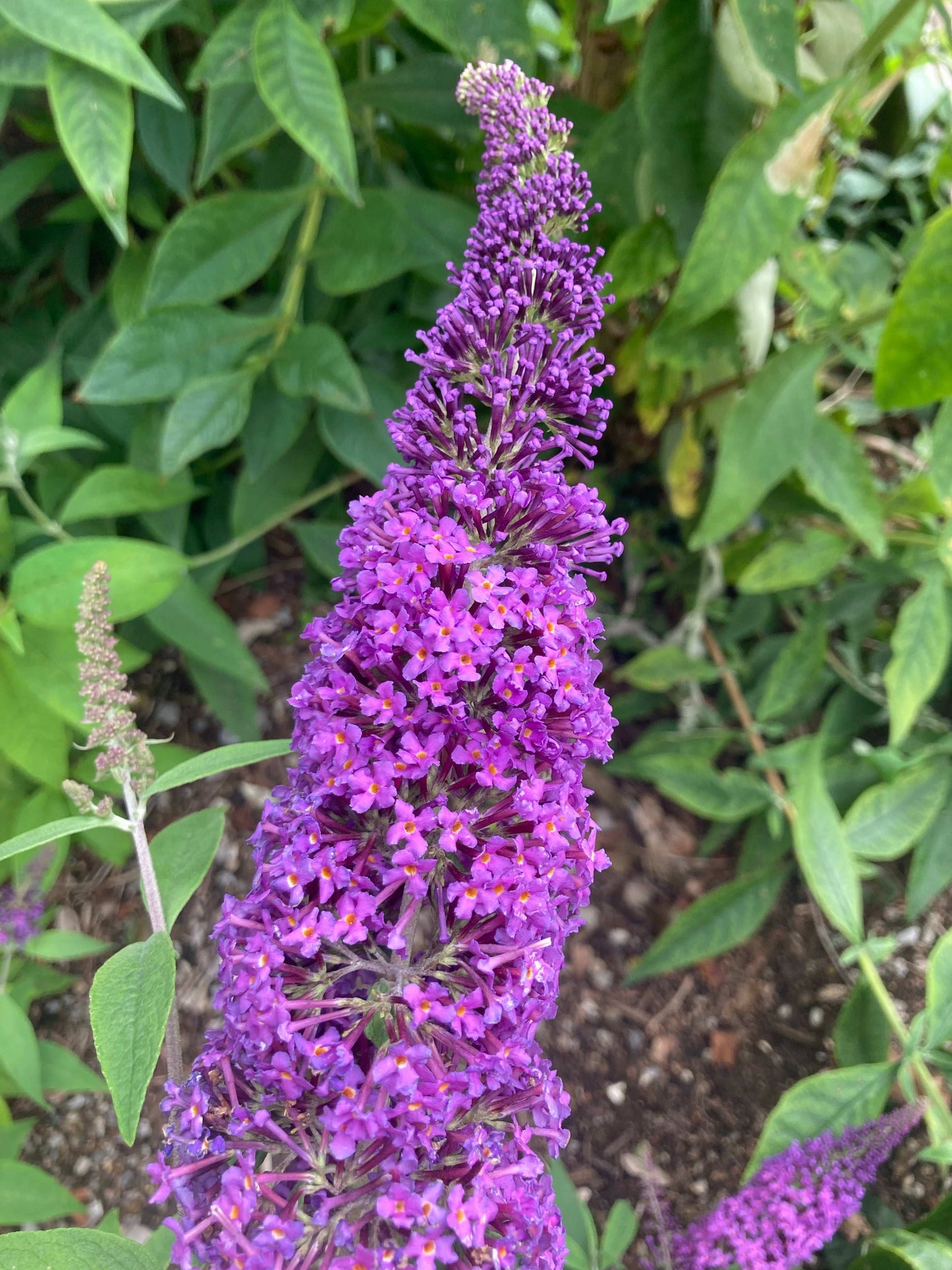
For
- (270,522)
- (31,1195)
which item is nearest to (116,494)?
(270,522)

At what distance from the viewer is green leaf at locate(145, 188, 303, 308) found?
1218 mm

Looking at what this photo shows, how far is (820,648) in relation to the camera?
160 cm

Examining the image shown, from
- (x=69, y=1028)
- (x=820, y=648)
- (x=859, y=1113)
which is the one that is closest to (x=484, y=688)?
(x=859, y=1113)

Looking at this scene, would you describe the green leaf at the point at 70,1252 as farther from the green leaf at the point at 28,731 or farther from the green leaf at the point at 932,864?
the green leaf at the point at 932,864

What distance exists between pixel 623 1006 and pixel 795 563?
858 millimetres

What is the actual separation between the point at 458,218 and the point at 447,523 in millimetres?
845

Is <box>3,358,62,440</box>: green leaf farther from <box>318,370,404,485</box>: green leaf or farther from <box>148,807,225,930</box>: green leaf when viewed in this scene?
<box>148,807,225,930</box>: green leaf

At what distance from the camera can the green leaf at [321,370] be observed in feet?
3.98

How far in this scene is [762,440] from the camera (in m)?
1.31

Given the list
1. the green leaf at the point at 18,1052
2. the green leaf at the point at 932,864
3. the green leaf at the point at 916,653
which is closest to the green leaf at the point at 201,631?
the green leaf at the point at 18,1052

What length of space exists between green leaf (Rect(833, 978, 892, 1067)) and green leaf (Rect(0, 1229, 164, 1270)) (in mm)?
1131

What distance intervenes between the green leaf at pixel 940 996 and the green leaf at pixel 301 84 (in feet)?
3.89

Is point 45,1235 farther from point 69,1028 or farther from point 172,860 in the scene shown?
point 69,1028

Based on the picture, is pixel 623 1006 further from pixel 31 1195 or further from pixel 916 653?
pixel 31 1195
